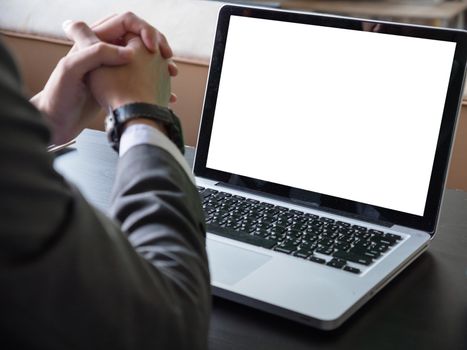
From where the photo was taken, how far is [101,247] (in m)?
0.50

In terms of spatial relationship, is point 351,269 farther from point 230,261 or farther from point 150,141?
point 150,141

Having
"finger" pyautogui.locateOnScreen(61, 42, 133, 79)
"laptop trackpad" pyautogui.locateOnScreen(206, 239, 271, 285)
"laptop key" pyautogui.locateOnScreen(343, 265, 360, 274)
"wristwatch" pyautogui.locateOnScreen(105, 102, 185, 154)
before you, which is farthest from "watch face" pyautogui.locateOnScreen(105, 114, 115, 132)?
"laptop key" pyautogui.locateOnScreen(343, 265, 360, 274)

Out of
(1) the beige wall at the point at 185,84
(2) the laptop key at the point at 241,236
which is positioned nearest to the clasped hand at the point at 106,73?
(2) the laptop key at the point at 241,236

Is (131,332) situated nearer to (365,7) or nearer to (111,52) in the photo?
(111,52)

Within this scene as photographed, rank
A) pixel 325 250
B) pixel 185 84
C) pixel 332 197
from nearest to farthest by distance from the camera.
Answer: pixel 325 250
pixel 332 197
pixel 185 84

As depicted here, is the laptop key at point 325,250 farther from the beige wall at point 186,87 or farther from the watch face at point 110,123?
the beige wall at point 186,87

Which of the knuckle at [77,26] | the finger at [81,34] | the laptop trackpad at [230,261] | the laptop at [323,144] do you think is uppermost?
the knuckle at [77,26]

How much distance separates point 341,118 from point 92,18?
1.02m

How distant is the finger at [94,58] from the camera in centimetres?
86

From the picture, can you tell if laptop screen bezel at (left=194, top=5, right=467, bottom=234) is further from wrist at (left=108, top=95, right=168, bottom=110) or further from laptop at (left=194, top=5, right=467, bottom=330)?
wrist at (left=108, top=95, right=168, bottom=110)

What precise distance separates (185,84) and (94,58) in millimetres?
859

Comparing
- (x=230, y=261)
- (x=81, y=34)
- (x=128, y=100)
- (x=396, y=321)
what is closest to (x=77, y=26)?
(x=81, y=34)

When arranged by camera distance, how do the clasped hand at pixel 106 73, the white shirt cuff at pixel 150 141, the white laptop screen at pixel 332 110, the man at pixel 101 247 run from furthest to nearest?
the white laptop screen at pixel 332 110 < the clasped hand at pixel 106 73 < the white shirt cuff at pixel 150 141 < the man at pixel 101 247

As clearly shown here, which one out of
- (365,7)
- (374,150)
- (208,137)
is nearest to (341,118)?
(374,150)
